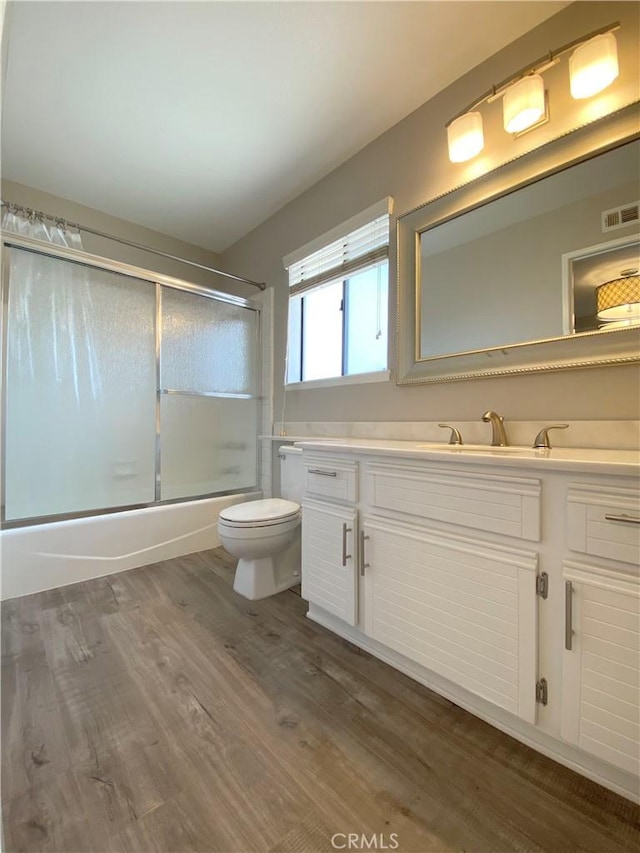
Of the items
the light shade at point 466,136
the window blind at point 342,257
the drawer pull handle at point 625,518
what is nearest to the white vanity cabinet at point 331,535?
the drawer pull handle at point 625,518

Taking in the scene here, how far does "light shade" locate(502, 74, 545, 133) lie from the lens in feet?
4.23

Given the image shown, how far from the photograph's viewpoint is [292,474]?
2148 mm

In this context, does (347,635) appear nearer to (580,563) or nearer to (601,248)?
(580,563)

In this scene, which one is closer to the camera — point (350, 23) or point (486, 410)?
point (350, 23)

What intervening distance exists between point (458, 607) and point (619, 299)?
44.6 inches

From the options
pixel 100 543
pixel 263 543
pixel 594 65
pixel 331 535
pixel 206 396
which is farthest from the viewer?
pixel 206 396

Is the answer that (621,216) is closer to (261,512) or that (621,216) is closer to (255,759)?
(261,512)

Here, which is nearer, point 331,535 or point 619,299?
point 619,299

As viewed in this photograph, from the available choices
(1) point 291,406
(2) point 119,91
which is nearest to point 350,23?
(2) point 119,91

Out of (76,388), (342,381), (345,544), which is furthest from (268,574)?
(76,388)

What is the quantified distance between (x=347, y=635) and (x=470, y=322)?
1.42 m

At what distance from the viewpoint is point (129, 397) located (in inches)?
94.2

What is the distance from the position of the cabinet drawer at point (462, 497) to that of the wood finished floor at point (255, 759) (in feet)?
1.97

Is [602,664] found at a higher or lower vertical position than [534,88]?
lower
